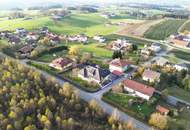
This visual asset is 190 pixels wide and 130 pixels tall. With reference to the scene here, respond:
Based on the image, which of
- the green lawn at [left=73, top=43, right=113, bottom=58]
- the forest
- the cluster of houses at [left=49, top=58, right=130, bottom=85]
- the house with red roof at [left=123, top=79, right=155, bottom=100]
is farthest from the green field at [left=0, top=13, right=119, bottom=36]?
the forest

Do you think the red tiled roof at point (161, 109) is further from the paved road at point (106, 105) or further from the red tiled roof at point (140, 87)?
the paved road at point (106, 105)

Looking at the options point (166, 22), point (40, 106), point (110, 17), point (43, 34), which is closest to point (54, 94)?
point (40, 106)

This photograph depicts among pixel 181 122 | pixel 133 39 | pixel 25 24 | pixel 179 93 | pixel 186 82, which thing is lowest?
pixel 181 122

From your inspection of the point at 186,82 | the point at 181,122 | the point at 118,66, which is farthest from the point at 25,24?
the point at 181,122

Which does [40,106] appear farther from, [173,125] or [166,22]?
[166,22]

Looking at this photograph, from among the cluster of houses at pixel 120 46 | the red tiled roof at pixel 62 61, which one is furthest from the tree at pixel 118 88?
the cluster of houses at pixel 120 46

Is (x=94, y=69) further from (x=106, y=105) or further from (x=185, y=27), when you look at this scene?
(x=185, y=27)
